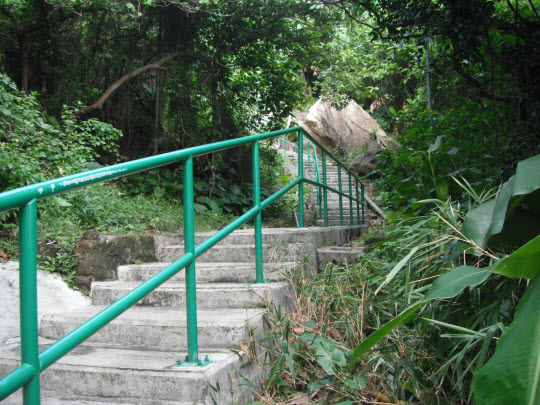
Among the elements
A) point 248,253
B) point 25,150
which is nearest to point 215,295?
point 248,253

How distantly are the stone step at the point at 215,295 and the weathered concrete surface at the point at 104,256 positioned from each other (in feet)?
1.49

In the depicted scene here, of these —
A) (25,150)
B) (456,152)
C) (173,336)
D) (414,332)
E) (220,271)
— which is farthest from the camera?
(25,150)

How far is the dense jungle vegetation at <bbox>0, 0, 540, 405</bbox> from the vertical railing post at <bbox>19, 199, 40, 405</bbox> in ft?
2.91

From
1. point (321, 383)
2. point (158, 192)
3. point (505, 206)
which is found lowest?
point (321, 383)

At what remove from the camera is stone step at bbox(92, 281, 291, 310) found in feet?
7.67

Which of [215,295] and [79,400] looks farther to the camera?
[215,295]

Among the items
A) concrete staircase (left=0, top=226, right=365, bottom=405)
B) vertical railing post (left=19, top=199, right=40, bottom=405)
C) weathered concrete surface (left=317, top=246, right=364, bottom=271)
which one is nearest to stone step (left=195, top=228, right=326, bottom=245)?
concrete staircase (left=0, top=226, right=365, bottom=405)

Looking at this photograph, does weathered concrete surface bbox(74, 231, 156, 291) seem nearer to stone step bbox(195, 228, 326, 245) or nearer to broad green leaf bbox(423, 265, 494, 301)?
stone step bbox(195, 228, 326, 245)

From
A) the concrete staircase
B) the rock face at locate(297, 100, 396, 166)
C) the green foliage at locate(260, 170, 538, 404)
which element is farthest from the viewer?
the rock face at locate(297, 100, 396, 166)

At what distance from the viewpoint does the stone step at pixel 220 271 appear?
2.65 meters

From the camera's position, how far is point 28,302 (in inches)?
39.8

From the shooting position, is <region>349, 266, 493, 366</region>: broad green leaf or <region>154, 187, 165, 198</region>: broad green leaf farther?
<region>154, 187, 165, 198</region>: broad green leaf

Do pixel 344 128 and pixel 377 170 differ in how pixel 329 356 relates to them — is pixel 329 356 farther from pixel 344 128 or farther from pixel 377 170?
pixel 344 128

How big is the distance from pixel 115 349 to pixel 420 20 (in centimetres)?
333
